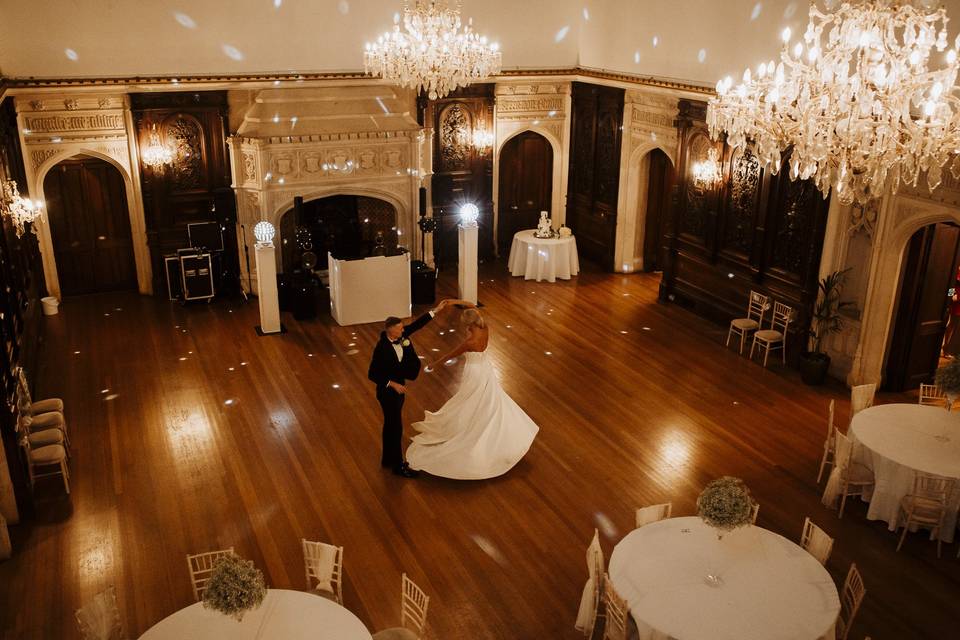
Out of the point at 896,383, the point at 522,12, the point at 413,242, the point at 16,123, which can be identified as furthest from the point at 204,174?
the point at 896,383

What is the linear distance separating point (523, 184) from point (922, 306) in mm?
7831

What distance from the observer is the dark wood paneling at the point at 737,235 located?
10.8 metres

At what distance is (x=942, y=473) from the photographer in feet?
23.1

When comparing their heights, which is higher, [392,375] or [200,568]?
[392,375]

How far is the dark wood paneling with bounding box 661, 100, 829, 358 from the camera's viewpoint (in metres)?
10.8

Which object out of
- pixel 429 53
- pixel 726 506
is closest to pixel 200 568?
pixel 726 506

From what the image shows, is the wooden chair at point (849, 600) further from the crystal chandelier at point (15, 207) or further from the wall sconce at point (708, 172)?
the crystal chandelier at point (15, 207)

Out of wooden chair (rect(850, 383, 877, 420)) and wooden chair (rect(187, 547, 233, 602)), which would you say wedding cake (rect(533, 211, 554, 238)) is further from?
wooden chair (rect(187, 547, 233, 602))

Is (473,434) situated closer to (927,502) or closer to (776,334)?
(927,502)

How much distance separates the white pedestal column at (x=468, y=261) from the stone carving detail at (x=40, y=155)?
6.00m

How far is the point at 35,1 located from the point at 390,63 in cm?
514

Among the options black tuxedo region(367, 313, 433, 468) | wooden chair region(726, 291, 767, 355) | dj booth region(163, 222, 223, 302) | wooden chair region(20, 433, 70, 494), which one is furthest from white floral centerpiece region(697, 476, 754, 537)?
dj booth region(163, 222, 223, 302)

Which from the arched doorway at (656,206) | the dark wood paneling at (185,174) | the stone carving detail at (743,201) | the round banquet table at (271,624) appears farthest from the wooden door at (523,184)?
the round banquet table at (271,624)

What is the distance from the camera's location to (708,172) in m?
12.5
